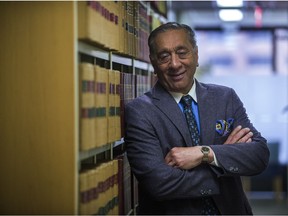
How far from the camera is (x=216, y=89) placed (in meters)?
2.87

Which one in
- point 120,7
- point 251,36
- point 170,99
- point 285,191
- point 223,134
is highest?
point 251,36

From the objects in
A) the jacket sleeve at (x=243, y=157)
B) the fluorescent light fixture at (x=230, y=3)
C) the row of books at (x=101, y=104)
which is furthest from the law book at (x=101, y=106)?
the fluorescent light fixture at (x=230, y=3)

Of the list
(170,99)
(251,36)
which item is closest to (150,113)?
(170,99)

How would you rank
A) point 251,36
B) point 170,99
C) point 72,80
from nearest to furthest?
point 72,80
point 170,99
point 251,36

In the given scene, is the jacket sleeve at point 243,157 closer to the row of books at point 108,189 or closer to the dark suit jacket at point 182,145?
the dark suit jacket at point 182,145

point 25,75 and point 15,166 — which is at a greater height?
point 25,75

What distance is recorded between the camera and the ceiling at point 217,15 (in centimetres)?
870

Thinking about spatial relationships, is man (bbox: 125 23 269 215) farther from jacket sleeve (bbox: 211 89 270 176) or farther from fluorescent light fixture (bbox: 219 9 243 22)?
fluorescent light fixture (bbox: 219 9 243 22)

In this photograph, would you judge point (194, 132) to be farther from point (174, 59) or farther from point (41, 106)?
point (41, 106)

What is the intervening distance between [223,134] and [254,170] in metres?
0.25

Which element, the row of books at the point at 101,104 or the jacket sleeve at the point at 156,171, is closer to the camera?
the row of books at the point at 101,104

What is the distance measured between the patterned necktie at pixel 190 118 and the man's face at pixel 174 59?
0.17 feet

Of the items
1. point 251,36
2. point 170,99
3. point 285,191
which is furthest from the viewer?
point 251,36

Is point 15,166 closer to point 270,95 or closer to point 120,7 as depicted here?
point 120,7
